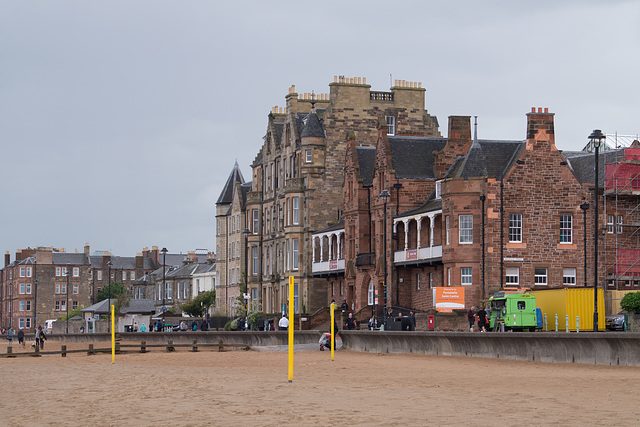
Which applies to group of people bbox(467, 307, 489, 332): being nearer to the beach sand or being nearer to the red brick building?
the red brick building

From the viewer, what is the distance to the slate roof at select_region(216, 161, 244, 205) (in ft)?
341

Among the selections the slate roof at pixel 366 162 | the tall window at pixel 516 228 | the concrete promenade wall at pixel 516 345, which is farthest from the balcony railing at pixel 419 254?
the concrete promenade wall at pixel 516 345

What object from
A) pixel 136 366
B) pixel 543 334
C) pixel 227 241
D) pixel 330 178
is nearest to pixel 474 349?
pixel 543 334

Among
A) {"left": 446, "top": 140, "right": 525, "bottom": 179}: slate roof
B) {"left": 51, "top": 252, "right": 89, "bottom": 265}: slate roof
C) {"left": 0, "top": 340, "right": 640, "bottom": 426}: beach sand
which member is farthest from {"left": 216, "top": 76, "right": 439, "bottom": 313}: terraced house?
{"left": 51, "top": 252, "right": 89, "bottom": 265}: slate roof

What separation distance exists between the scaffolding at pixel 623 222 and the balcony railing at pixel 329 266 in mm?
20030

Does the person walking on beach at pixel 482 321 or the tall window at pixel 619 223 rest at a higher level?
the tall window at pixel 619 223

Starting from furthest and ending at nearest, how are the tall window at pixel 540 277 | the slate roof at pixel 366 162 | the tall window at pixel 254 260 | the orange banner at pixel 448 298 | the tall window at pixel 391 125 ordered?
the tall window at pixel 254 260
the tall window at pixel 391 125
the slate roof at pixel 366 162
the tall window at pixel 540 277
the orange banner at pixel 448 298

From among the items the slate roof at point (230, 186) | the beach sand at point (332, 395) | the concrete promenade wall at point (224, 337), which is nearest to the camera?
the beach sand at point (332, 395)

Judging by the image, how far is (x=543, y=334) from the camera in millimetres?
33406

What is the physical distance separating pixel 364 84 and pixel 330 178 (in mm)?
7188

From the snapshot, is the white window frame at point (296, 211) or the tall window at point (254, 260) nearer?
the white window frame at point (296, 211)

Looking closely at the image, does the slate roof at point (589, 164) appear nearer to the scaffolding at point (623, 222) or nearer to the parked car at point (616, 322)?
the scaffolding at point (623, 222)

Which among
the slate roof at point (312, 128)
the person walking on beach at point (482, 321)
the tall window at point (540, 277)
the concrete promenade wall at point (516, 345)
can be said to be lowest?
the concrete promenade wall at point (516, 345)

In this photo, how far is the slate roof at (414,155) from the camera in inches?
2601
